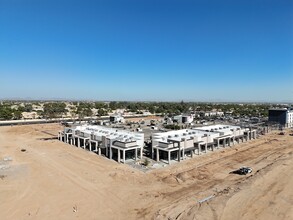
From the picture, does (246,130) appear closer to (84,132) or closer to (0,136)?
(84,132)

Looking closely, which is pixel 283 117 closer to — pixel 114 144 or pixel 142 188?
pixel 114 144

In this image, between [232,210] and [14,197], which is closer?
[232,210]

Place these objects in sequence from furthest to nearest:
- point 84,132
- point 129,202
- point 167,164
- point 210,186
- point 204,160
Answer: point 84,132, point 204,160, point 167,164, point 210,186, point 129,202

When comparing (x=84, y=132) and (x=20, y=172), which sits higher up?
(x=84, y=132)

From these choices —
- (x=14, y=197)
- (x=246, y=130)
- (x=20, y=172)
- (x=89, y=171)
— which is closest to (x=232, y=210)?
(x=89, y=171)

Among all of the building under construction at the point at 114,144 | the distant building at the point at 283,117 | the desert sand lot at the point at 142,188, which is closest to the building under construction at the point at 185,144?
the desert sand lot at the point at 142,188

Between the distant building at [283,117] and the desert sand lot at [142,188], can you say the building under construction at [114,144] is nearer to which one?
the desert sand lot at [142,188]

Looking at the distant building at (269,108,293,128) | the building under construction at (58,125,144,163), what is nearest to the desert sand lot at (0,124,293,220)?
the building under construction at (58,125,144,163)
